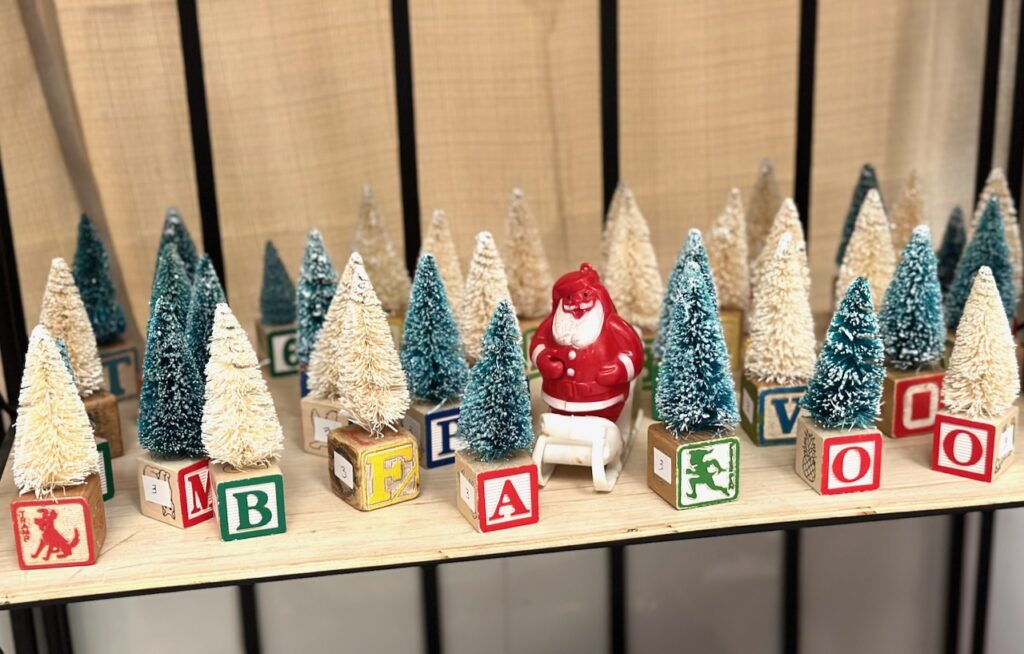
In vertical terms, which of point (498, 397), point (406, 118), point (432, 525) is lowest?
point (432, 525)

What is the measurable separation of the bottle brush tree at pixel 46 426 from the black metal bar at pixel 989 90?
4.34 feet

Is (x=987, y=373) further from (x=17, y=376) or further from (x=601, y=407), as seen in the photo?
(x=17, y=376)

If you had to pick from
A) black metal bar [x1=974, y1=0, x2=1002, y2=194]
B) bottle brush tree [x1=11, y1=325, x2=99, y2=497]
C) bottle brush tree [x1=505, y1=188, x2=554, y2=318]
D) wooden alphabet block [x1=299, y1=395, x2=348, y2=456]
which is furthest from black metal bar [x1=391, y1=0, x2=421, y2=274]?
black metal bar [x1=974, y1=0, x2=1002, y2=194]

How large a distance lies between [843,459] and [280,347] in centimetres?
76

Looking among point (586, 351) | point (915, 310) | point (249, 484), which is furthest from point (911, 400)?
point (249, 484)

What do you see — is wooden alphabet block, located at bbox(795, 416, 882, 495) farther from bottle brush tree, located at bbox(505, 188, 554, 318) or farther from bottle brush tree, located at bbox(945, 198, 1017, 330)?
bottle brush tree, located at bbox(505, 188, 554, 318)

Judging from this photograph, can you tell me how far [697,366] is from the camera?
3.80ft

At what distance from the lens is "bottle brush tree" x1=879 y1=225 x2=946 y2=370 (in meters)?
1.29

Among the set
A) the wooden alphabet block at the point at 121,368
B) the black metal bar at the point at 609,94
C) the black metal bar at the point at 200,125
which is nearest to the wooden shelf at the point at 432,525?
the wooden alphabet block at the point at 121,368

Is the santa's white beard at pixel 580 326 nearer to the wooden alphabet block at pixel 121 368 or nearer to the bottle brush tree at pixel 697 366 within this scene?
the bottle brush tree at pixel 697 366

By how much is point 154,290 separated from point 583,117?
0.77 m

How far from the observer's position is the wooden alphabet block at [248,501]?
3.72 feet

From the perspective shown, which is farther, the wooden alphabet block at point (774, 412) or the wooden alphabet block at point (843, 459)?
the wooden alphabet block at point (774, 412)

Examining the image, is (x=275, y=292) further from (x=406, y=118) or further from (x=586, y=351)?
(x=586, y=351)
